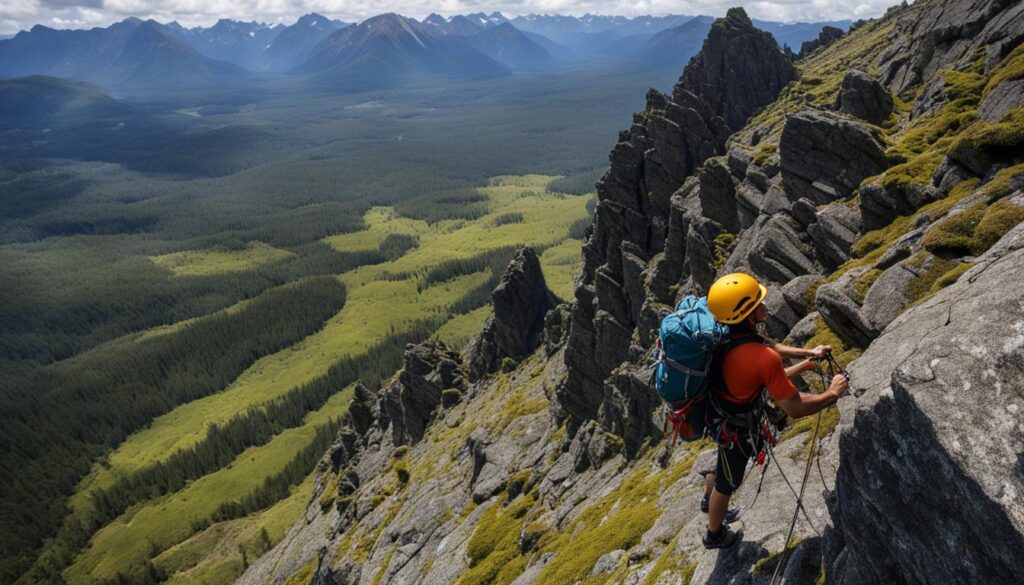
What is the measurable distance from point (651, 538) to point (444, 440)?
77.0 m

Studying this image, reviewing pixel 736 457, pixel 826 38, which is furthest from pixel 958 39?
pixel 826 38

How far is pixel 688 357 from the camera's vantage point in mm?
14914

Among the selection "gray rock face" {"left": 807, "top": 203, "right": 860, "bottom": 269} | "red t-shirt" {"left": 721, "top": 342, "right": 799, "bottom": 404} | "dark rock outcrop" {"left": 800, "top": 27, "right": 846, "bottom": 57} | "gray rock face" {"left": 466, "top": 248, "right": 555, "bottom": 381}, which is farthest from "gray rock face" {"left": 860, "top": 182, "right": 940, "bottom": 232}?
"dark rock outcrop" {"left": 800, "top": 27, "right": 846, "bottom": 57}

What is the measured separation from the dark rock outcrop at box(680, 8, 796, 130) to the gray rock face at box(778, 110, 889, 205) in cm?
7120

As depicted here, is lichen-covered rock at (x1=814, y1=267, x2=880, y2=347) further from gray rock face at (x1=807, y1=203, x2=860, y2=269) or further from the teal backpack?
the teal backpack

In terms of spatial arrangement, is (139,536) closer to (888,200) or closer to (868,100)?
(888,200)

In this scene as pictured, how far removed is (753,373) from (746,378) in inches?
9.5

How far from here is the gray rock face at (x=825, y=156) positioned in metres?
43.5

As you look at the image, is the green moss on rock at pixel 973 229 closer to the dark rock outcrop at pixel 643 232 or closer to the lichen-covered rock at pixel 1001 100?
the lichen-covered rock at pixel 1001 100

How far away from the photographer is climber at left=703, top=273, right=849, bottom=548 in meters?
14.0

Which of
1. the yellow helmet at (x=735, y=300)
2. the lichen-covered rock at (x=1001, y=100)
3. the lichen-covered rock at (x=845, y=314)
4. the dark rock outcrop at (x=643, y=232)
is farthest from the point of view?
the dark rock outcrop at (x=643, y=232)

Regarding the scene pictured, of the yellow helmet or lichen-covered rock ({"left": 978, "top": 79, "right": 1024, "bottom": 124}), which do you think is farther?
lichen-covered rock ({"left": 978, "top": 79, "right": 1024, "bottom": 124})

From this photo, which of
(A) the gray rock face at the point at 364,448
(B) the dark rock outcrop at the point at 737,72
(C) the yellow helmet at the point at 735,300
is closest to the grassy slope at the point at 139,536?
(A) the gray rock face at the point at 364,448

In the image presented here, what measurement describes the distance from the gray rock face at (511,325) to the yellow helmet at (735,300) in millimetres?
102550
